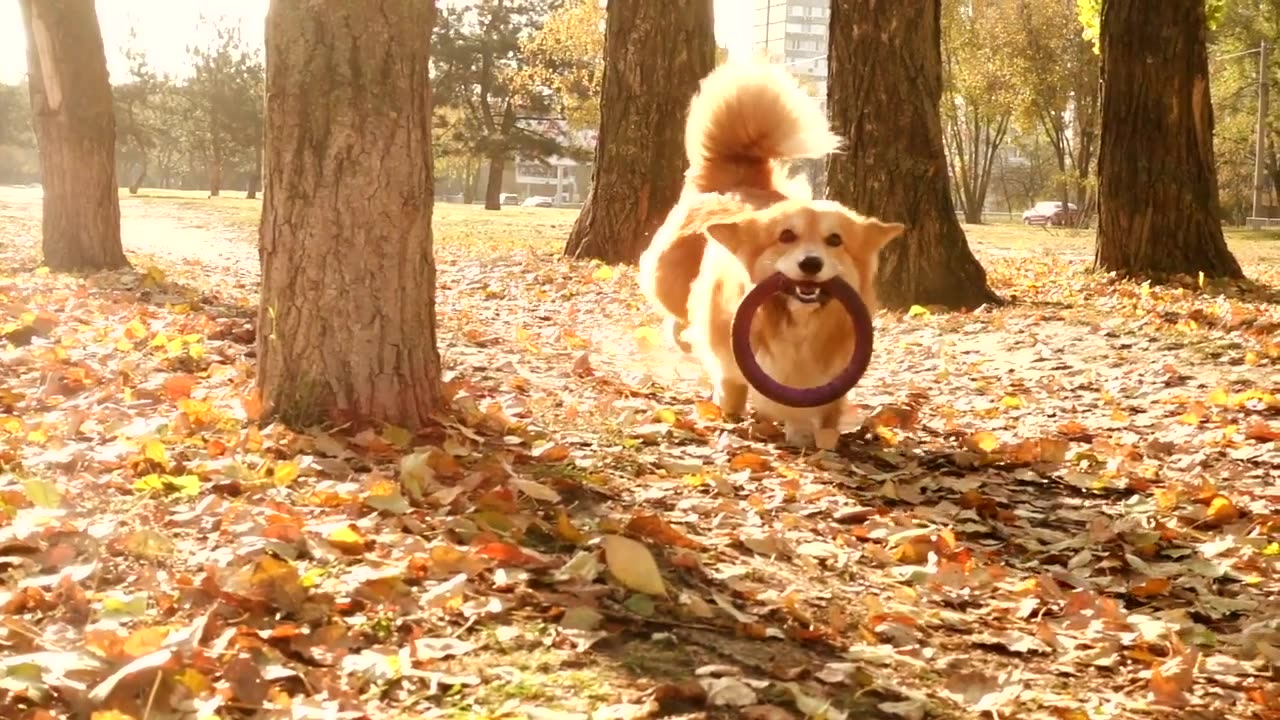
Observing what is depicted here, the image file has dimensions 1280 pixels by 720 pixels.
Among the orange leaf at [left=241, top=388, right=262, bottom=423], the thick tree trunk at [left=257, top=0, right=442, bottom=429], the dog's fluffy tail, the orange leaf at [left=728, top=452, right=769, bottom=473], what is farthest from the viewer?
the dog's fluffy tail

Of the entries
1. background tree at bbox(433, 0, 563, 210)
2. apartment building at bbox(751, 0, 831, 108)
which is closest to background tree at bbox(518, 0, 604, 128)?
background tree at bbox(433, 0, 563, 210)

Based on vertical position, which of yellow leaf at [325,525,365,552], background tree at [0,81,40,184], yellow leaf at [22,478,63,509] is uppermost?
background tree at [0,81,40,184]

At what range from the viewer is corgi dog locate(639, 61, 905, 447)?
4609 mm

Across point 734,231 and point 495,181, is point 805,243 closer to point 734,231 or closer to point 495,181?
point 734,231

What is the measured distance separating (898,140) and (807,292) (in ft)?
12.2

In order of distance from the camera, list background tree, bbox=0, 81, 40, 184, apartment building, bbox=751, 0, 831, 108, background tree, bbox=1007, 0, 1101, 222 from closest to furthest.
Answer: background tree, bbox=1007, 0, 1101, 222, background tree, bbox=0, 81, 40, 184, apartment building, bbox=751, 0, 831, 108

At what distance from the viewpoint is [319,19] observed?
3844 mm

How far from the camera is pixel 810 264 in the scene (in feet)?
14.6

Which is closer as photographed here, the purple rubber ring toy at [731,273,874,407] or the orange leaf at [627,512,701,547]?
the orange leaf at [627,512,701,547]

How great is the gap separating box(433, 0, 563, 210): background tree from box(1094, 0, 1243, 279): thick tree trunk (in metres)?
34.9

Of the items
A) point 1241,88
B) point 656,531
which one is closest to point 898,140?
point 656,531

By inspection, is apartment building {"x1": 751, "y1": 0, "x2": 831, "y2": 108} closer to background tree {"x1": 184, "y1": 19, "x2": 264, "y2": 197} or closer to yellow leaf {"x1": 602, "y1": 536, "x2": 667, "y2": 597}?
background tree {"x1": 184, "y1": 19, "x2": 264, "y2": 197}

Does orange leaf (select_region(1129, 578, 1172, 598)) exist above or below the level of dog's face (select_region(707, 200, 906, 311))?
below

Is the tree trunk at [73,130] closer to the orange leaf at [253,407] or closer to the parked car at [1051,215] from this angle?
the orange leaf at [253,407]
